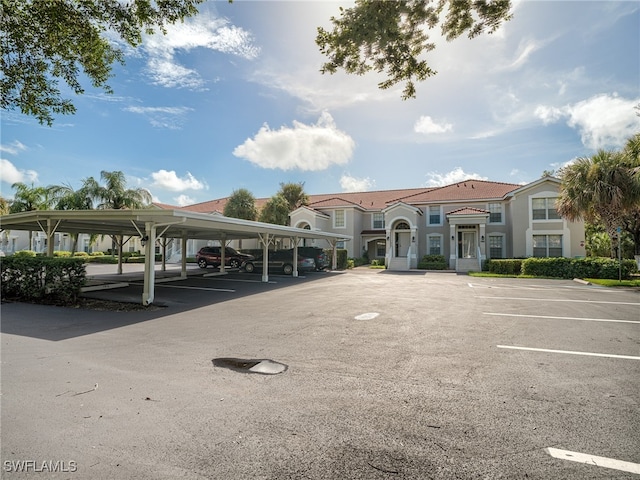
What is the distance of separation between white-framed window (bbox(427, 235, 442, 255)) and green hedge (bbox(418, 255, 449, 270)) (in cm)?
138

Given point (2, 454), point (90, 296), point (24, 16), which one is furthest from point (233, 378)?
point (90, 296)

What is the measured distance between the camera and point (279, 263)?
22.8 metres

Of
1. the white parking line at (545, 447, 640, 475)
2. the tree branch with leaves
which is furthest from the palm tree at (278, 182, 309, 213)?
the white parking line at (545, 447, 640, 475)

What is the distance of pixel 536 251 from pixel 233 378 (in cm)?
2591

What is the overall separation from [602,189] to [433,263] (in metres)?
11.7

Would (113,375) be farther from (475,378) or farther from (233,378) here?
(475,378)

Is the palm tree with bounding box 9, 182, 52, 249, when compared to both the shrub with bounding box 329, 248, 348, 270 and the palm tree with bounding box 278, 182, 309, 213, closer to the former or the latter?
the palm tree with bounding box 278, 182, 309, 213

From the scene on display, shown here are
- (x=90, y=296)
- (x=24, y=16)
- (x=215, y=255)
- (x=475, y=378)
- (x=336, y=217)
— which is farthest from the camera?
(x=336, y=217)

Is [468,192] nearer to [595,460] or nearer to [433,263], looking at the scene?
[433,263]

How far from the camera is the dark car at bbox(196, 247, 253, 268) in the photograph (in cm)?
2592

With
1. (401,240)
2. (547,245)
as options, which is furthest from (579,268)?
(401,240)

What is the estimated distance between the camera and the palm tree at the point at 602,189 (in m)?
16.9

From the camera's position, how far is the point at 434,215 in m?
28.8

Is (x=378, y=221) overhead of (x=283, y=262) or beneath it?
overhead
